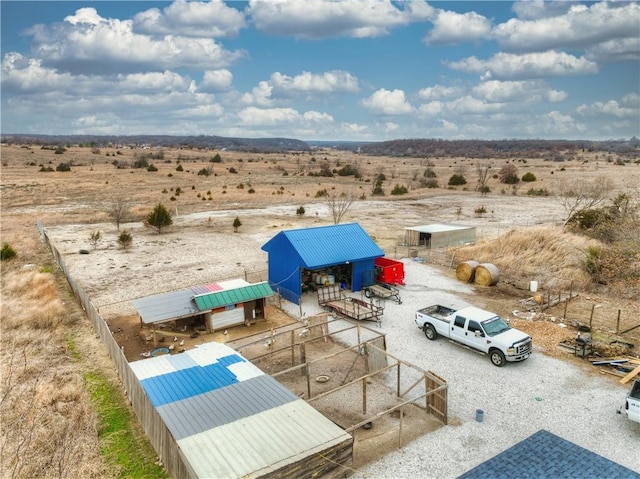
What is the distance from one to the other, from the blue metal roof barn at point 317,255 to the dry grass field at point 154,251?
5.17 meters

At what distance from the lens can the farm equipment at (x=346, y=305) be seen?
75.5ft

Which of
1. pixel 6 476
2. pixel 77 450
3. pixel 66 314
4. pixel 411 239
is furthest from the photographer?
pixel 411 239

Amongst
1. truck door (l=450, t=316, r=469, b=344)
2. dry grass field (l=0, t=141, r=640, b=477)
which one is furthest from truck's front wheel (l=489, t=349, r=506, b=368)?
dry grass field (l=0, t=141, r=640, b=477)

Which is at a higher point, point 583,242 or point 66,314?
point 583,242

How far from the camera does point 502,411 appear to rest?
15500mm

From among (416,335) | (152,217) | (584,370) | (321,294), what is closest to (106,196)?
(152,217)

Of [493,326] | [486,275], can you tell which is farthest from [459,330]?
[486,275]

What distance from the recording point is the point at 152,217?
4544 centimetres

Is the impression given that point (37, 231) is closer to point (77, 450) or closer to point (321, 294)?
point (321, 294)

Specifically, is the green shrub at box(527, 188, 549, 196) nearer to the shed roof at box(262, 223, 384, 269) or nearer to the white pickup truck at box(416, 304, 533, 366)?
the shed roof at box(262, 223, 384, 269)

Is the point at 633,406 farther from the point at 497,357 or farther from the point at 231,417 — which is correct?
the point at 231,417

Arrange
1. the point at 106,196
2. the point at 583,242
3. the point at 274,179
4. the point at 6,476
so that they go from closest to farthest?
the point at 6,476 → the point at 583,242 → the point at 106,196 → the point at 274,179

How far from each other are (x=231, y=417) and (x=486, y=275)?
20595 mm

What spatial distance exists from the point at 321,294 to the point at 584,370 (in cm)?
1281
